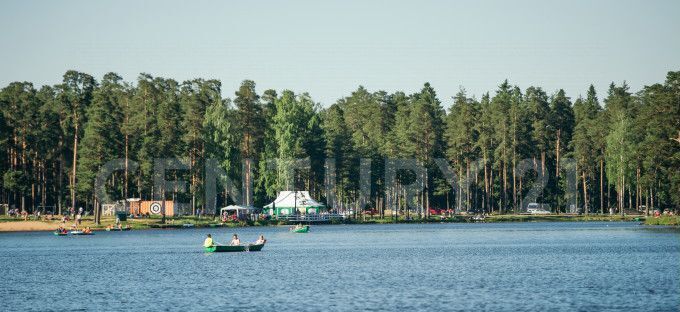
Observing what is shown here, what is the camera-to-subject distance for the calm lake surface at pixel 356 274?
A: 59.3 meters

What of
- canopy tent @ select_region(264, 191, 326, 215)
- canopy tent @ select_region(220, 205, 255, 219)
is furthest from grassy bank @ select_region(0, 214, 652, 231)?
canopy tent @ select_region(264, 191, 326, 215)

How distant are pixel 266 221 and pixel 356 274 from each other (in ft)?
312

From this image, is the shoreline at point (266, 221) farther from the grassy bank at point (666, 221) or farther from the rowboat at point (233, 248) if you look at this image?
the rowboat at point (233, 248)

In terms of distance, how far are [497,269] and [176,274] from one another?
25338 millimetres

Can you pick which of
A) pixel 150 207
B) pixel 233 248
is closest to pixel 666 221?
pixel 233 248

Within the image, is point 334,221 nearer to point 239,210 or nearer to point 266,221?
point 266,221

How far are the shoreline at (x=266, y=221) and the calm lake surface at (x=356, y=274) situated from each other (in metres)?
21.9

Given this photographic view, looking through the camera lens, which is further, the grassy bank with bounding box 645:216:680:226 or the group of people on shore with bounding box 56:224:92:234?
the grassy bank with bounding box 645:216:680:226

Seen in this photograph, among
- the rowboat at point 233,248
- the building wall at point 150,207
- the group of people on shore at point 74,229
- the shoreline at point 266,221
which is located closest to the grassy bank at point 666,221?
the shoreline at point 266,221

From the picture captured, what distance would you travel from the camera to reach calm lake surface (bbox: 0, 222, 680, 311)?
59.3 metres

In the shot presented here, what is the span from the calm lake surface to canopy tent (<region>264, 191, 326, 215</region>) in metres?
42.3

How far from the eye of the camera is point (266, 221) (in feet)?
564

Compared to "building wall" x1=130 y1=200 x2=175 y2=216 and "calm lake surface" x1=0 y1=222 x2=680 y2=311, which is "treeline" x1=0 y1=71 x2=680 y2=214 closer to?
"building wall" x1=130 y1=200 x2=175 y2=216

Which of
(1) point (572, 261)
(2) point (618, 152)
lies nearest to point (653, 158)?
(2) point (618, 152)
